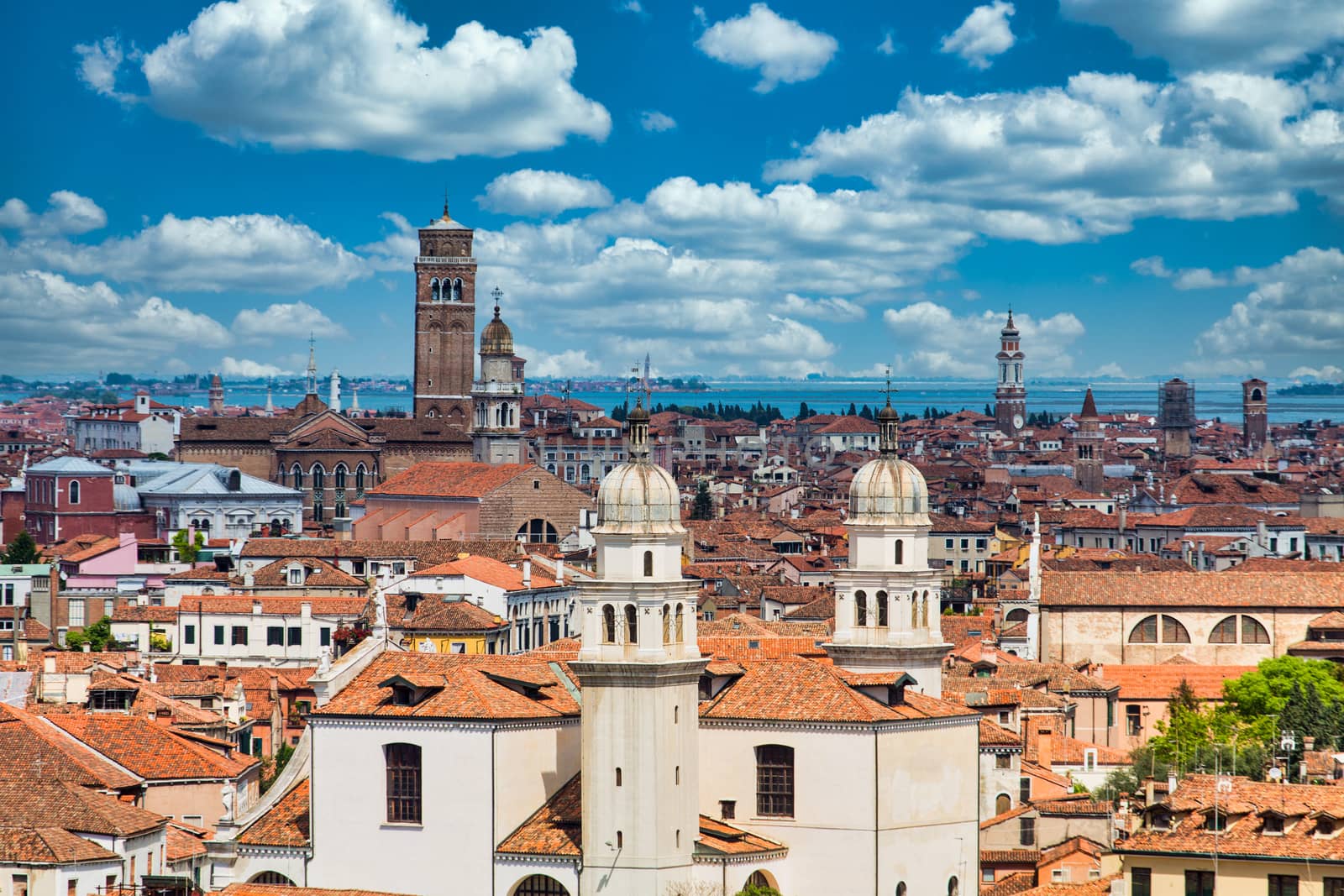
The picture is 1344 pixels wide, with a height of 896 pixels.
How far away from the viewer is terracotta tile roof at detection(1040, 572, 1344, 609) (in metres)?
72.4

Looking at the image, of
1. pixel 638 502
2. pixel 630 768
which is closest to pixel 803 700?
pixel 630 768

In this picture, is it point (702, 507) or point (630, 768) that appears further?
point (702, 507)

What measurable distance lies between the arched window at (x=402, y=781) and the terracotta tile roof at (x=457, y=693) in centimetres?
59

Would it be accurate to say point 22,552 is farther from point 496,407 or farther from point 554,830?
point 554,830

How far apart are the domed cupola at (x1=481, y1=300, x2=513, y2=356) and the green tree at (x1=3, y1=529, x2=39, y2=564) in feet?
75.0

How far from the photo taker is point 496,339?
119375 mm

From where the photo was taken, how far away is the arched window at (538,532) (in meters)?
95.7

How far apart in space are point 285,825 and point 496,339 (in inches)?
3113

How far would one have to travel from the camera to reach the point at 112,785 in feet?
144

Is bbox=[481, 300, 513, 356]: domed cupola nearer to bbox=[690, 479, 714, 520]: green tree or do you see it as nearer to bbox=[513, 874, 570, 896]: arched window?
bbox=[690, 479, 714, 520]: green tree

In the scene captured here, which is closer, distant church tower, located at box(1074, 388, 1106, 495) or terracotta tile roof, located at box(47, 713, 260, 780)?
terracotta tile roof, located at box(47, 713, 260, 780)

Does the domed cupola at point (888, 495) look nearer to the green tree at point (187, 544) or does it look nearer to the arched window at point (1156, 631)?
the arched window at point (1156, 631)

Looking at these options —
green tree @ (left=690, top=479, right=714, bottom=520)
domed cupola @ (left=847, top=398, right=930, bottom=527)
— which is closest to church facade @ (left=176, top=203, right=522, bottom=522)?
green tree @ (left=690, top=479, right=714, bottom=520)

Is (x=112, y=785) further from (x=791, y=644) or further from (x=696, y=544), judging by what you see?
(x=696, y=544)
